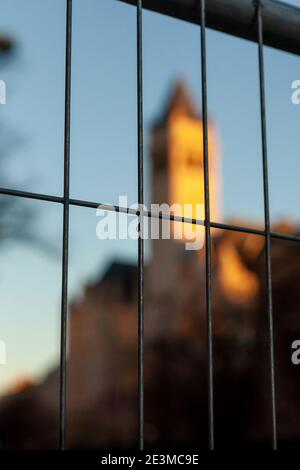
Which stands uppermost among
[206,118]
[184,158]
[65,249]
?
[184,158]

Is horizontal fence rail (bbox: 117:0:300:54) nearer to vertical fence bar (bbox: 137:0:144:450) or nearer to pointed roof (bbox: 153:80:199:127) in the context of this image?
vertical fence bar (bbox: 137:0:144:450)

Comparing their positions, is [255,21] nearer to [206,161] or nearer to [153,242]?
[206,161]

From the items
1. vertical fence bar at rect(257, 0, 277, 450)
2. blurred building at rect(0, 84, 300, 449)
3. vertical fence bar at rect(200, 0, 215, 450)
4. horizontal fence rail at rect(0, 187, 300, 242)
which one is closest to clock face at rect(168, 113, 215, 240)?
blurred building at rect(0, 84, 300, 449)

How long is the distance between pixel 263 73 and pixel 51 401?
6687 cm

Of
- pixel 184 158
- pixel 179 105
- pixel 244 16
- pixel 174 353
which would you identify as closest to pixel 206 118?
pixel 244 16

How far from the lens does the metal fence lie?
1991 millimetres

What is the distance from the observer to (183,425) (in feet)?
202

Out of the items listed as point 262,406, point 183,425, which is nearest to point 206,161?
point 262,406

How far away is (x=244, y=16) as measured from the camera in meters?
2.58

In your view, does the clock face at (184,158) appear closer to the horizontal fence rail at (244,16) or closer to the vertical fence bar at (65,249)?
the horizontal fence rail at (244,16)

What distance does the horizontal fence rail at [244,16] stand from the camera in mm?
2479

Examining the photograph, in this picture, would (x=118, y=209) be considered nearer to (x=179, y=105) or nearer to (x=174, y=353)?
(x=174, y=353)

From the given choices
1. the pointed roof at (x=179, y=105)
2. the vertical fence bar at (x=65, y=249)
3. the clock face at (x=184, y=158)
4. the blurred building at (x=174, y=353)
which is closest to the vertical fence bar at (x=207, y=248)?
the vertical fence bar at (x=65, y=249)

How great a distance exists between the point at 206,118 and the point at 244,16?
1.73 feet
